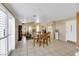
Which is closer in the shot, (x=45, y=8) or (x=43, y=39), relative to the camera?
(x=45, y=8)

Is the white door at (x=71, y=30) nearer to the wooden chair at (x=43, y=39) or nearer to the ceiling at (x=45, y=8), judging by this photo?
the ceiling at (x=45, y=8)

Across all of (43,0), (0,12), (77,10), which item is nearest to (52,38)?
(77,10)

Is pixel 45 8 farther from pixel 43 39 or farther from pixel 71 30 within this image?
pixel 43 39

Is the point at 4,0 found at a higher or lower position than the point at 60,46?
higher

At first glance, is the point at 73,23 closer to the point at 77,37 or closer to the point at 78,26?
the point at 78,26

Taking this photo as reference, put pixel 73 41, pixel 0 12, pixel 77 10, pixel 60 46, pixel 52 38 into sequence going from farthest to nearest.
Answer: pixel 52 38 → pixel 60 46 → pixel 73 41 → pixel 77 10 → pixel 0 12

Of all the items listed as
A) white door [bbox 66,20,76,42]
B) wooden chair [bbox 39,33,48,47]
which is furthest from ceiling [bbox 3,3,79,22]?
wooden chair [bbox 39,33,48,47]

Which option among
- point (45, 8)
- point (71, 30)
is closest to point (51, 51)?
point (71, 30)

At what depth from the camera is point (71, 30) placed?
4547mm

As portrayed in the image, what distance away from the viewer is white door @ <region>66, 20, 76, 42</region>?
14.6 feet

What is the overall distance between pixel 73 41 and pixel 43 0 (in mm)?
2614

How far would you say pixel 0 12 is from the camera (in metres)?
3.25

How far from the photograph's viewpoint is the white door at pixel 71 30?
444cm

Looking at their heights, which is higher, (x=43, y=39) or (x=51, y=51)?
(x=43, y=39)
